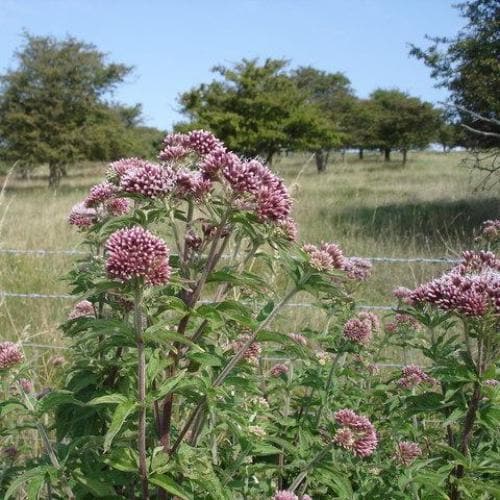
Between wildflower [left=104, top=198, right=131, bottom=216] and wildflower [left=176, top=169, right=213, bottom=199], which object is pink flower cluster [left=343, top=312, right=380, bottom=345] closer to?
wildflower [left=104, top=198, right=131, bottom=216]

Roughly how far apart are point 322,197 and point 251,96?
12.8 meters

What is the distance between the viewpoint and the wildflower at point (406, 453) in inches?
115

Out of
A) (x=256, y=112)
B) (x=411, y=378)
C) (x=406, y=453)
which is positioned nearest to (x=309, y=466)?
(x=406, y=453)

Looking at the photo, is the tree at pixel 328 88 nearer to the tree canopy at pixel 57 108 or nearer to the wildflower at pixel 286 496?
the tree canopy at pixel 57 108

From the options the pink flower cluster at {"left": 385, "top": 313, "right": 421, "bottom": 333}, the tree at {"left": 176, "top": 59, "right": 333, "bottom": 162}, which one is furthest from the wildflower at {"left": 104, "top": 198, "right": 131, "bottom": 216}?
the tree at {"left": 176, "top": 59, "right": 333, "bottom": 162}

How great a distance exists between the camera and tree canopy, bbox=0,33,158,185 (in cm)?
3169

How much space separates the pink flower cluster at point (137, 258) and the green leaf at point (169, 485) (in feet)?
1.97

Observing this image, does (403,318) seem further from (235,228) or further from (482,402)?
(235,228)

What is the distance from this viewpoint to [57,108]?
105ft

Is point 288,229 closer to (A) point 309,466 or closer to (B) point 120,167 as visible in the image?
(B) point 120,167

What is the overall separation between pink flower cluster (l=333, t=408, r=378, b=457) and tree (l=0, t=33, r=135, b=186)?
100ft

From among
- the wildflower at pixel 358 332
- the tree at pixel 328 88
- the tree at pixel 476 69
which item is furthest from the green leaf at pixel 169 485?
the tree at pixel 328 88

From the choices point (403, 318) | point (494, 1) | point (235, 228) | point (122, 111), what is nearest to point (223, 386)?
point (235, 228)

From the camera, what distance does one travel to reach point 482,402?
Result: 2.39 metres
